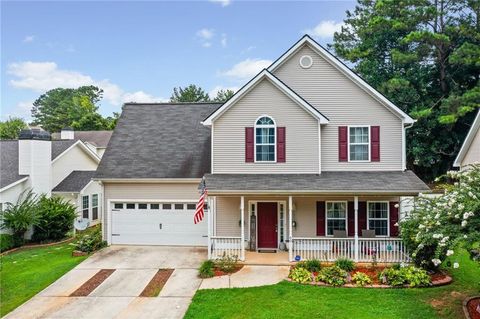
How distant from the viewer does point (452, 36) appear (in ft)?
88.5

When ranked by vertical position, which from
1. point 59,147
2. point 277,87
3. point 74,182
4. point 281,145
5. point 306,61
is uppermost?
point 306,61

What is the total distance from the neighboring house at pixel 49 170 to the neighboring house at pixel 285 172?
4720 mm

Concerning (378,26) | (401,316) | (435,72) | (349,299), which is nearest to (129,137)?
(349,299)

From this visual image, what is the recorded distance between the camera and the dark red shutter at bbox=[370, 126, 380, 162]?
14.8 meters

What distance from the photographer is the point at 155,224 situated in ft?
52.5

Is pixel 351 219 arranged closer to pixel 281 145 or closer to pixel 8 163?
pixel 281 145

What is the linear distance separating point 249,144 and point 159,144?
5110 mm

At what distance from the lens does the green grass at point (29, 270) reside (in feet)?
34.1

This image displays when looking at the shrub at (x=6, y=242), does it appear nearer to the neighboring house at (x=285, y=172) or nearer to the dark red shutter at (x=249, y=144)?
the neighboring house at (x=285, y=172)

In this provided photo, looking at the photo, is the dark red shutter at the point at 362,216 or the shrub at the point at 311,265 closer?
the shrub at the point at 311,265

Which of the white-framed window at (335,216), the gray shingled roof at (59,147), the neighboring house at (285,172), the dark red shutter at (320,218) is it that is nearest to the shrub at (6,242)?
the neighboring house at (285,172)

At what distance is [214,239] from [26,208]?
975cm

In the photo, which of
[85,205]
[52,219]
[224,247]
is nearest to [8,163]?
[52,219]

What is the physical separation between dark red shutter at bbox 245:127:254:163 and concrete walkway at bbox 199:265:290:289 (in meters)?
4.47
